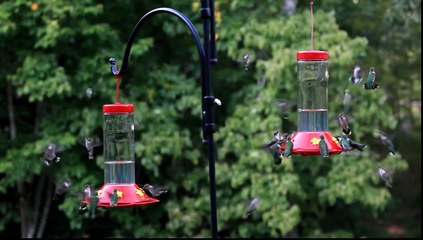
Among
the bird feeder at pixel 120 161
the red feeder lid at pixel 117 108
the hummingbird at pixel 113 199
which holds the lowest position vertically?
the hummingbird at pixel 113 199

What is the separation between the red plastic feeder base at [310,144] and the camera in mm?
2582

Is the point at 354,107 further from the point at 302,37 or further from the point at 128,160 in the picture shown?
the point at 128,160

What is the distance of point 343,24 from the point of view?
25.0 feet

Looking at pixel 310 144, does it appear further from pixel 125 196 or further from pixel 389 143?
pixel 125 196

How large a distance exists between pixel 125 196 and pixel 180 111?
434 centimetres

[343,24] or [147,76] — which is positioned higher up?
[343,24]

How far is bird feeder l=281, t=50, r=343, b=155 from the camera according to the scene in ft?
8.54

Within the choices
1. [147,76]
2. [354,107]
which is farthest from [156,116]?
[354,107]

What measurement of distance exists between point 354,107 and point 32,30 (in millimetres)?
2731

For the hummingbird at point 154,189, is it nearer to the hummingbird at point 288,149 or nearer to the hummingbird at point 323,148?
the hummingbird at point 288,149

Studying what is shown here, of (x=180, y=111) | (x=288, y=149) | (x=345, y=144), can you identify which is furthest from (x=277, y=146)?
(x=180, y=111)

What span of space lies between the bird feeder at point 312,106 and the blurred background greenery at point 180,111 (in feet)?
10.8

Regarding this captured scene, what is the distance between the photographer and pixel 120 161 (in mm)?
2707

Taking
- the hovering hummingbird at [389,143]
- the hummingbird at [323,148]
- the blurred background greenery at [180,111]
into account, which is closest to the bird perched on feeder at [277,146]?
the hummingbird at [323,148]
